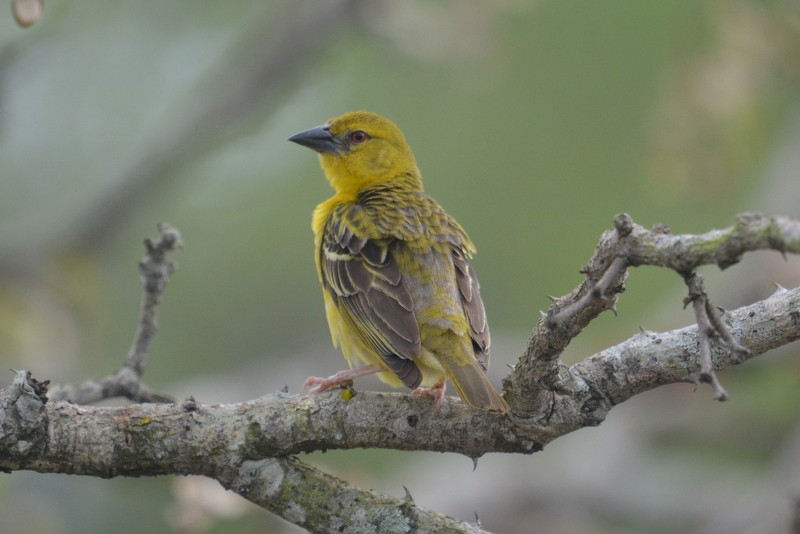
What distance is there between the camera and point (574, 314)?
8.57ft

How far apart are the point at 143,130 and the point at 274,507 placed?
9.95 meters

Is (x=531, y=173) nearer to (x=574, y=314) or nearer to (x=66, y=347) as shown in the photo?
(x=66, y=347)

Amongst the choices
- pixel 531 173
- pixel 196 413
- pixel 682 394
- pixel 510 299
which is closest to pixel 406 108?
pixel 531 173

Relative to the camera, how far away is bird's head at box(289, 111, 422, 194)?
5676mm

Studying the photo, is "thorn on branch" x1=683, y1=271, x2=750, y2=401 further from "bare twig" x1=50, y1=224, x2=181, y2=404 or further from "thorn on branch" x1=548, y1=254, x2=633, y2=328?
"bare twig" x1=50, y1=224, x2=181, y2=404

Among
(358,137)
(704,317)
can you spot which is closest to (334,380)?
(704,317)

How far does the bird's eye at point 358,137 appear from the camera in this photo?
18.9 feet

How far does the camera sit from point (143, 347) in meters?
3.86

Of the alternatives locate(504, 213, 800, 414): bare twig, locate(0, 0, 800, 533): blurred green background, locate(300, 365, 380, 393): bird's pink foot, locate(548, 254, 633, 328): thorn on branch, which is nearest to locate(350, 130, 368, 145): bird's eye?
locate(0, 0, 800, 533): blurred green background

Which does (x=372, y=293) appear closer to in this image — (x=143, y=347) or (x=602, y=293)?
(x=143, y=347)

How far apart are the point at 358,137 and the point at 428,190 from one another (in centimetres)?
680

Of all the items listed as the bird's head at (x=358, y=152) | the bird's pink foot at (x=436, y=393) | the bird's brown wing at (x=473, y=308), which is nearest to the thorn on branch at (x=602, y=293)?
the bird's pink foot at (x=436, y=393)

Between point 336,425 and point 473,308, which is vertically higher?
point 473,308

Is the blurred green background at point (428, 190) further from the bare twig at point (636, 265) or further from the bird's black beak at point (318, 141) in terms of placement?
the bare twig at point (636, 265)
